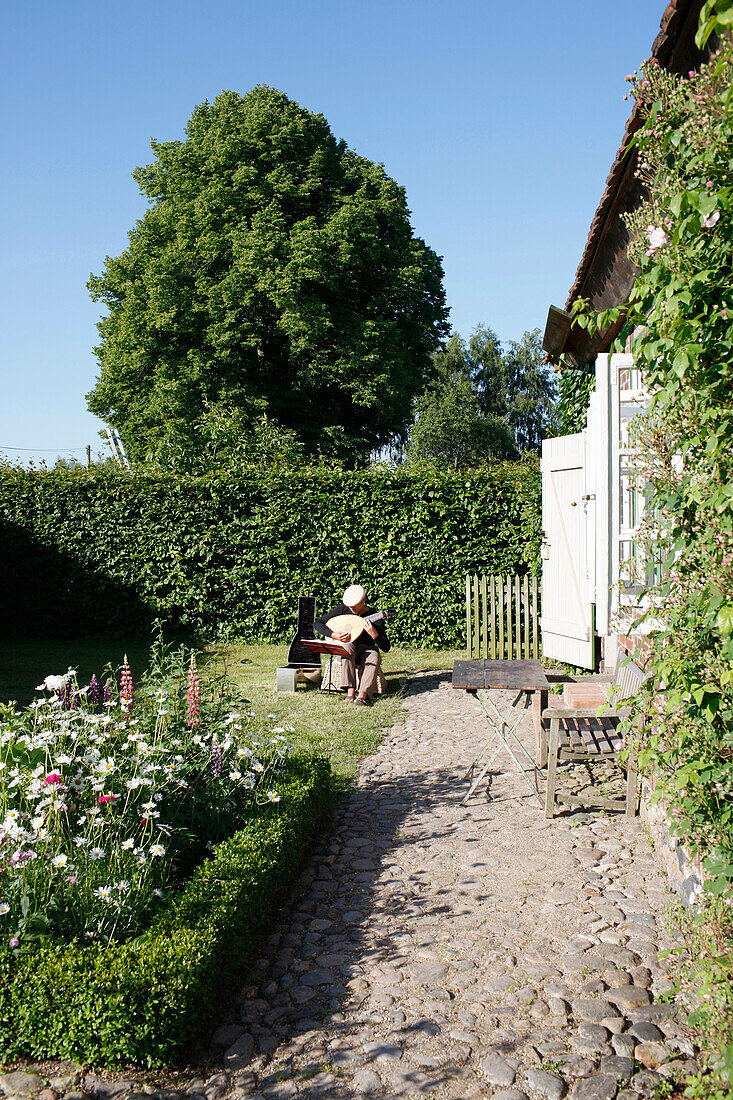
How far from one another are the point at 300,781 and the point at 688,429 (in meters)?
3.34

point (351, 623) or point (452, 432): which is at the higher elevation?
point (452, 432)

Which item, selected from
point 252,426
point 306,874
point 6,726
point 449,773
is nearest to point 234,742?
point 306,874

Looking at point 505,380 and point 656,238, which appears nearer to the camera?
point 656,238

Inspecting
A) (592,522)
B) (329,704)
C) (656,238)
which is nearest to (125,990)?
(656,238)

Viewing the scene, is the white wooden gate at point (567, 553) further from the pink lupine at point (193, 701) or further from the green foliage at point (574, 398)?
the pink lupine at point (193, 701)

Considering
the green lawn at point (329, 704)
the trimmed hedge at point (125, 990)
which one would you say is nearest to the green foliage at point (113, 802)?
the trimmed hedge at point (125, 990)

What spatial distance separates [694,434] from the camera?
8.09 ft

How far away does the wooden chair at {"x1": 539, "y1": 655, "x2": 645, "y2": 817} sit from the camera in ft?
16.5

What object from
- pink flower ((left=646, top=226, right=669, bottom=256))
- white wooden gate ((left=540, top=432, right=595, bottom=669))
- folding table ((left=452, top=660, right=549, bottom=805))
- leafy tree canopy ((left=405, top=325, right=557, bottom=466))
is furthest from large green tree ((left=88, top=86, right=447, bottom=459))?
leafy tree canopy ((left=405, top=325, right=557, bottom=466))

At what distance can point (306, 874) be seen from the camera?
4.59 m

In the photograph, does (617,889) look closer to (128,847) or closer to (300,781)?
(300,781)

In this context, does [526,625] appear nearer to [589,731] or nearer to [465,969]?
[589,731]

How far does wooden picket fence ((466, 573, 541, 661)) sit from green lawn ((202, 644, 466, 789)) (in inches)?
34.6

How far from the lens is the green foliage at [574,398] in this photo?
9500mm
